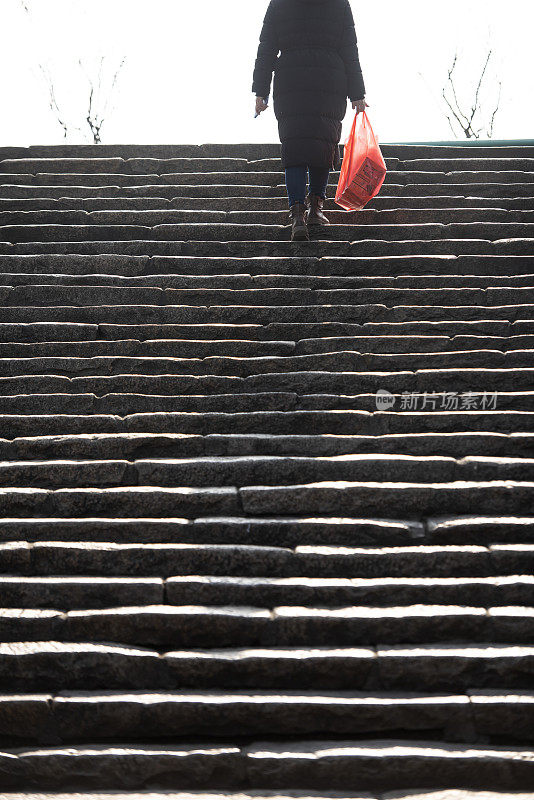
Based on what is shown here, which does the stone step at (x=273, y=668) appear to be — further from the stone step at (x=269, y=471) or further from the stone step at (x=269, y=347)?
the stone step at (x=269, y=347)

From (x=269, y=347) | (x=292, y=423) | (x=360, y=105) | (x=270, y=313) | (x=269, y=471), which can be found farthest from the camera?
(x=360, y=105)

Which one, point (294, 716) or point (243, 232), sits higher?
point (243, 232)

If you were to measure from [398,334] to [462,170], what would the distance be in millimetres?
2454

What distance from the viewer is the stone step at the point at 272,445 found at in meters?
3.72

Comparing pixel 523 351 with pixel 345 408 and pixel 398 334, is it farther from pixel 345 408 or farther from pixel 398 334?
pixel 345 408

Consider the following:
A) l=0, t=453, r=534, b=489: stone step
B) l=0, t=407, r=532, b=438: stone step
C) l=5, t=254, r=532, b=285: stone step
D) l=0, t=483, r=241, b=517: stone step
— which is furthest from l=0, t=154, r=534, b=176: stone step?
l=0, t=483, r=241, b=517: stone step

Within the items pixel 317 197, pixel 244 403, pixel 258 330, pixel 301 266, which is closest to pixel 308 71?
pixel 317 197

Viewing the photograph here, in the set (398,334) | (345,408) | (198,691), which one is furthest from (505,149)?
(198,691)

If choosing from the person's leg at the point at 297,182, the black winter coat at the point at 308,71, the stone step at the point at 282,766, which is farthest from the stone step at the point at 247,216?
the stone step at the point at 282,766

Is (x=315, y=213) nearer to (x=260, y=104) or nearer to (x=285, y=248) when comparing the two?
(x=285, y=248)

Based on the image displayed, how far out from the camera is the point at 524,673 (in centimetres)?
294

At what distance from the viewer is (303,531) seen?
132 inches

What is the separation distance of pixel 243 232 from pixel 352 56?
51.6 inches

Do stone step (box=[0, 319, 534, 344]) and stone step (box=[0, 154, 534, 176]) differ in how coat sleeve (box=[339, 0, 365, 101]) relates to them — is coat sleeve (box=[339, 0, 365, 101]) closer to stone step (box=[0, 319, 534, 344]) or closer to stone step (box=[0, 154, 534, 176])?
stone step (box=[0, 154, 534, 176])
